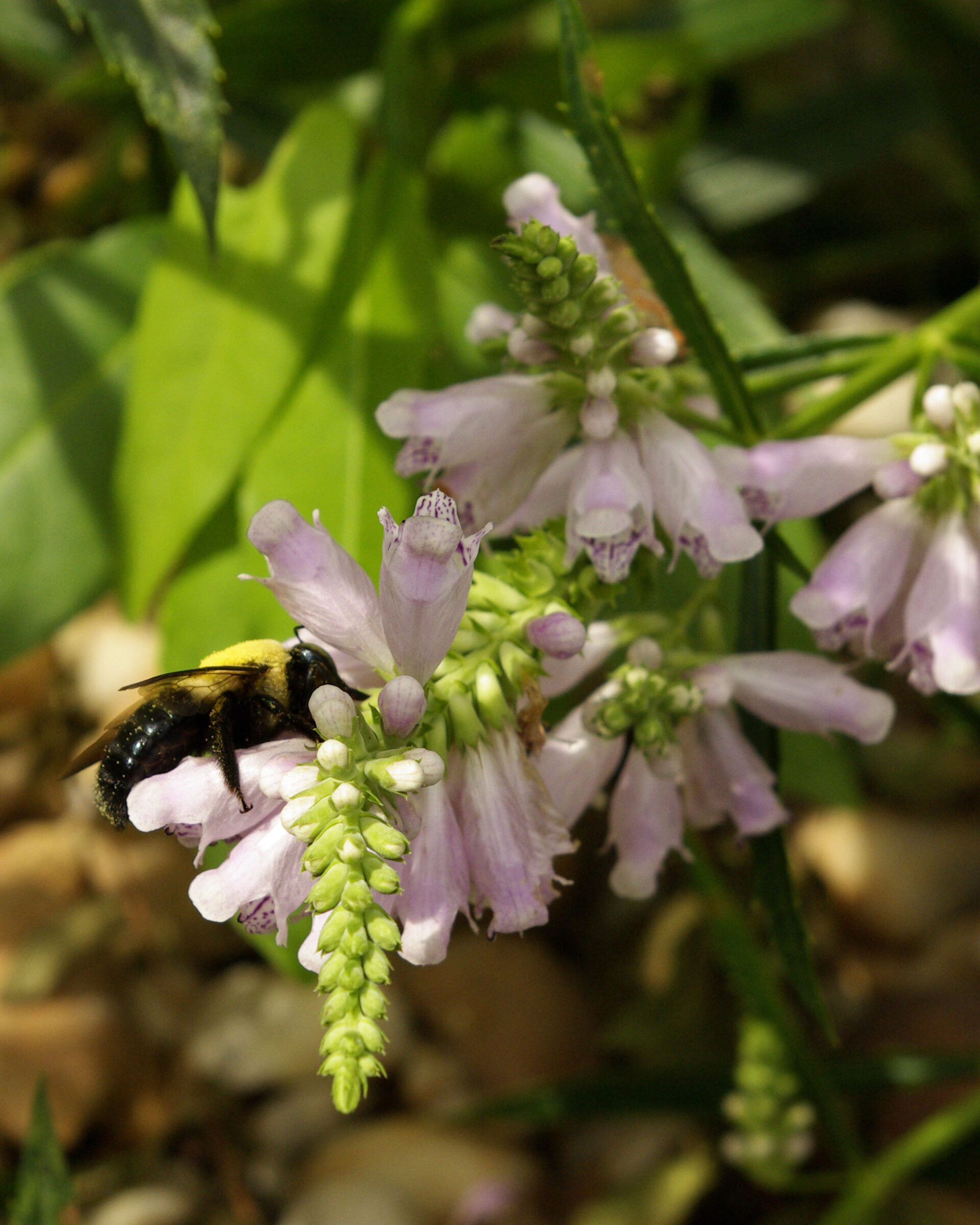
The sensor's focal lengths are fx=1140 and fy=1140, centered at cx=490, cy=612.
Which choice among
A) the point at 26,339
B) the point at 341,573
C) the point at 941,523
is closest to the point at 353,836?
the point at 341,573

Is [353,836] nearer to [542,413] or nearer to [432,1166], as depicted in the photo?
[542,413]

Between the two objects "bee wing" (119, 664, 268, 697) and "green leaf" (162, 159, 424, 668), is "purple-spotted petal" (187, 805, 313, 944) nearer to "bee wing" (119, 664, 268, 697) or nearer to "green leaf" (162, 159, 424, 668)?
"bee wing" (119, 664, 268, 697)

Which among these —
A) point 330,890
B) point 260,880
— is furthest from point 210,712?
point 330,890

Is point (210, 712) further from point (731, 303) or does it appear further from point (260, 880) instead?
point (731, 303)

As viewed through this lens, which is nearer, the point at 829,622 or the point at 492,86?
the point at 829,622

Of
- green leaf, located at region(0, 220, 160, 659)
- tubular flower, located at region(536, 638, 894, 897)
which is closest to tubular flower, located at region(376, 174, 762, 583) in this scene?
tubular flower, located at region(536, 638, 894, 897)
